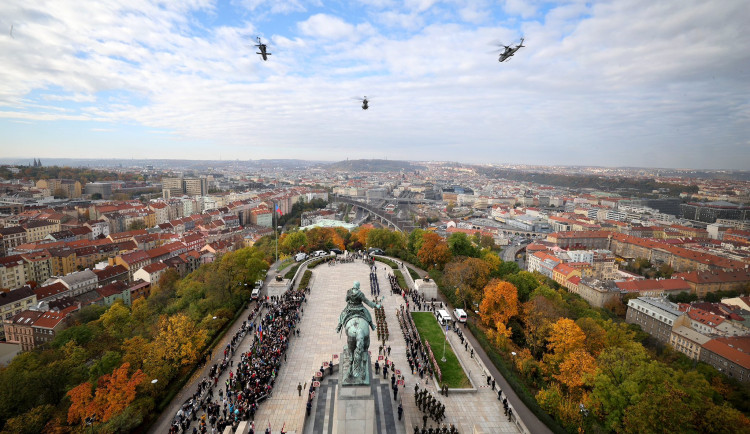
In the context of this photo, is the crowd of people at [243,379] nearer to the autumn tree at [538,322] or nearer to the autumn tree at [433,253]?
the autumn tree at [538,322]

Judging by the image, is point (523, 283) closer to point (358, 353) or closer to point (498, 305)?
point (498, 305)

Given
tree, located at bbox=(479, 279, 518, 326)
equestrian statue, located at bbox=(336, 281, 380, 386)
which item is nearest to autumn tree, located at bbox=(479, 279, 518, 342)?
tree, located at bbox=(479, 279, 518, 326)

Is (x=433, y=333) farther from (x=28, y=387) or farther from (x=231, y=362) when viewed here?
(x=28, y=387)

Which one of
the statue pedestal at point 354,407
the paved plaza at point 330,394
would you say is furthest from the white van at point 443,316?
the statue pedestal at point 354,407

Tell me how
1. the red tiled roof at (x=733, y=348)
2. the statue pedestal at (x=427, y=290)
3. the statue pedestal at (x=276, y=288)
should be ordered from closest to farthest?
the red tiled roof at (x=733, y=348) → the statue pedestal at (x=276, y=288) → the statue pedestal at (x=427, y=290)

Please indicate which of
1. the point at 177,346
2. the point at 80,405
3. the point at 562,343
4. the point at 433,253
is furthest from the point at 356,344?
the point at 433,253
